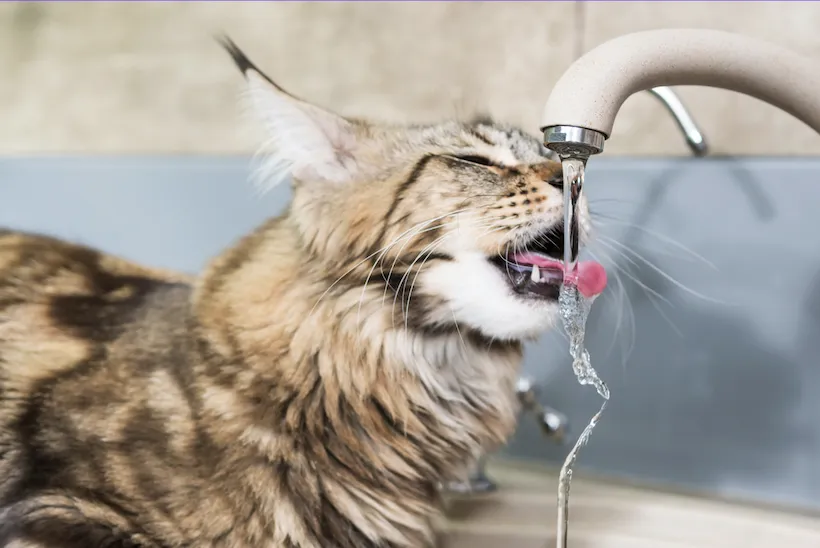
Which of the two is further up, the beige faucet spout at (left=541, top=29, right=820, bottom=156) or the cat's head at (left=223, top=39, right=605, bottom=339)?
the beige faucet spout at (left=541, top=29, right=820, bottom=156)

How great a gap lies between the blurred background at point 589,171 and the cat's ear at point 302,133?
31 cm

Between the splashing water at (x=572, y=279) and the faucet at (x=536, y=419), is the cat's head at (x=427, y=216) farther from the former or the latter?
the faucet at (x=536, y=419)

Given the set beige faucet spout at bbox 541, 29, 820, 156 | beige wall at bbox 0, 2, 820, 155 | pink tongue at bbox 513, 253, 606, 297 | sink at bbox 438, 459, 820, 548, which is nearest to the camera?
beige faucet spout at bbox 541, 29, 820, 156

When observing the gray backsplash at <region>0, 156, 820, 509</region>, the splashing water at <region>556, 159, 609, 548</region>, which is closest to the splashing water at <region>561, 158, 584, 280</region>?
the splashing water at <region>556, 159, 609, 548</region>

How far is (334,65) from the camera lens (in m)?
1.13

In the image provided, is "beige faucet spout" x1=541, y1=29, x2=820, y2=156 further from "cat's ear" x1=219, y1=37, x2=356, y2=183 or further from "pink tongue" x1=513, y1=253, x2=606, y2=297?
"cat's ear" x1=219, y1=37, x2=356, y2=183

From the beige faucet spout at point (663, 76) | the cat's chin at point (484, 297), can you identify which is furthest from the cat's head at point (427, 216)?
the beige faucet spout at point (663, 76)

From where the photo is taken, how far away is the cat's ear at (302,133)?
2.16 ft

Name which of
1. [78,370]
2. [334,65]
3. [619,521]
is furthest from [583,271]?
[334,65]

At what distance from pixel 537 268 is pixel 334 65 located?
65 centimetres

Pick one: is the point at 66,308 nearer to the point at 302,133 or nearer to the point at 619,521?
the point at 302,133

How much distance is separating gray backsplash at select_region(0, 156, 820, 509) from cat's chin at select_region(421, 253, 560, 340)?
Result: 22 cm

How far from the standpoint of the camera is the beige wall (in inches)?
35.0

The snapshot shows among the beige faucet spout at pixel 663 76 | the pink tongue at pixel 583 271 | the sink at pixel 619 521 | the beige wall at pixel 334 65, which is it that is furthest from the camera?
the beige wall at pixel 334 65
